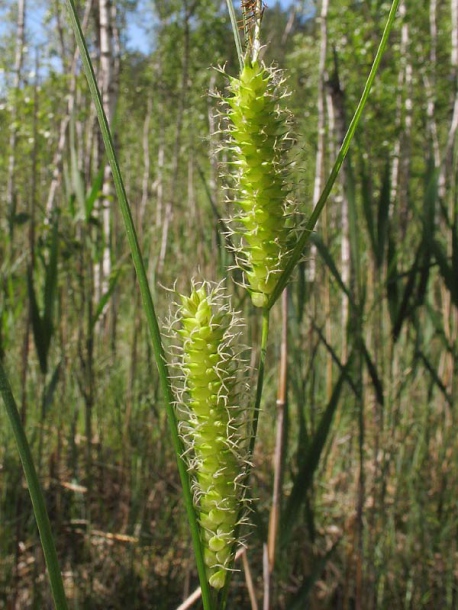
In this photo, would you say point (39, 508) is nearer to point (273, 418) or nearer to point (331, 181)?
point (331, 181)

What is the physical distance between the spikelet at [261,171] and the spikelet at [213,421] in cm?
6

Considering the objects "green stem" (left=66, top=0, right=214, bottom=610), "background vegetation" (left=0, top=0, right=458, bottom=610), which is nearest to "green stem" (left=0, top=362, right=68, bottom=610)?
"green stem" (left=66, top=0, right=214, bottom=610)

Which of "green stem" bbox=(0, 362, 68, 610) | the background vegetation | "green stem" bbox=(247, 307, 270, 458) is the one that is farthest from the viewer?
the background vegetation

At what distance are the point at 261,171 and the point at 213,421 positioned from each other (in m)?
0.21

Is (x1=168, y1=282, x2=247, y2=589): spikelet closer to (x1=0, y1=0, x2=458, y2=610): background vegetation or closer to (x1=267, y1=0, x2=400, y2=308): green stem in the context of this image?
(x1=267, y1=0, x2=400, y2=308): green stem

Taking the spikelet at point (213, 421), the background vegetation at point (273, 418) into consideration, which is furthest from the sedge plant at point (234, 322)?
the background vegetation at point (273, 418)

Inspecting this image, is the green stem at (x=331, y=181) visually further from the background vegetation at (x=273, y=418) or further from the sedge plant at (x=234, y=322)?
the background vegetation at (x=273, y=418)

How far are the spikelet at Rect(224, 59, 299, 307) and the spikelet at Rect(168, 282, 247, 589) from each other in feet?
0.20

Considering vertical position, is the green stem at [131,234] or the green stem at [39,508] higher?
the green stem at [131,234]

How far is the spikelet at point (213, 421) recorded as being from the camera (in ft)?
1.49

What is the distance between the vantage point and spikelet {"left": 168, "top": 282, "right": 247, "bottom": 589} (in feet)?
1.49

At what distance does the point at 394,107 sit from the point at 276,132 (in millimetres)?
7575

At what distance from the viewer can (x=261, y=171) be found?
1.59ft

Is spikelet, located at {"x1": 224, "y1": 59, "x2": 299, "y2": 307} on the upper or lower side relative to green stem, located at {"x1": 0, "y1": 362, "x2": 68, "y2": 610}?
upper
